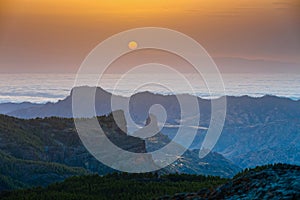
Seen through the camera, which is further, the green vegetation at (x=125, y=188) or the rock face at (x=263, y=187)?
the green vegetation at (x=125, y=188)

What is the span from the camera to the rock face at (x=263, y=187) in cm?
4675

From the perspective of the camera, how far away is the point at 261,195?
47.4 m

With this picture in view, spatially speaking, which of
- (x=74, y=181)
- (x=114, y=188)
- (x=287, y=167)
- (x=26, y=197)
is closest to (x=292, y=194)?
(x=287, y=167)

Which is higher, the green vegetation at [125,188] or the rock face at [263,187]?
the rock face at [263,187]

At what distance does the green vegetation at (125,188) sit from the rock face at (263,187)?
179ft

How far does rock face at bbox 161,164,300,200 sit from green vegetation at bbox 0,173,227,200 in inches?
2145

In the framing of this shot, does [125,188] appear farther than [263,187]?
Yes

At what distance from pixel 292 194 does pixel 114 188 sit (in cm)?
10255

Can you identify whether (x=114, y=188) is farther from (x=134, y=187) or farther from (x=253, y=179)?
(x=253, y=179)

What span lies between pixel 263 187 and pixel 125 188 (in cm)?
8886

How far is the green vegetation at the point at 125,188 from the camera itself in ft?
391

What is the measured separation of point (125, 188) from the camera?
135250mm

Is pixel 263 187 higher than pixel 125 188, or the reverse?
pixel 263 187

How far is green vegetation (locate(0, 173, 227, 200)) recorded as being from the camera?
119m
